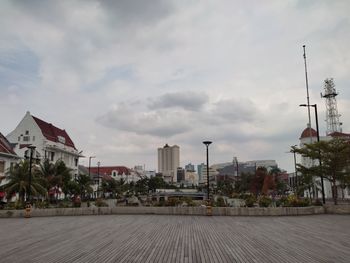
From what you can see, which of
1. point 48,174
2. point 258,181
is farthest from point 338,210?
point 258,181

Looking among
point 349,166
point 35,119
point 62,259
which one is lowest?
point 62,259

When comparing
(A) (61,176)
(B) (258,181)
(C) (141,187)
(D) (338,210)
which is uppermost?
(A) (61,176)

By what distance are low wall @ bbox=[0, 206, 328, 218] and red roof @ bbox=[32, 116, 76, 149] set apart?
137ft

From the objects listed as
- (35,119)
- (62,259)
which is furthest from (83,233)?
(35,119)

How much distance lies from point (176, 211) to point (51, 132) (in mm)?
51511

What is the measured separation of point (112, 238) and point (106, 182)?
242ft

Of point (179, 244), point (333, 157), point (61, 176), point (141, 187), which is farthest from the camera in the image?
point (141, 187)

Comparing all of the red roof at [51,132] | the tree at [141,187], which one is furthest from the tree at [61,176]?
the tree at [141,187]

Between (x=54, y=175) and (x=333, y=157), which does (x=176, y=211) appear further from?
(x=54, y=175)

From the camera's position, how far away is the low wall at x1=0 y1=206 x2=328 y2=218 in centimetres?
2697

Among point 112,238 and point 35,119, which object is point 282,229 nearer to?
point 112,238

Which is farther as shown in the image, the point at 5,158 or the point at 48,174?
the point at 48,174

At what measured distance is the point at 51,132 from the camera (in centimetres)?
7206

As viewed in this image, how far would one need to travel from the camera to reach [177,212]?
93.6 feet
